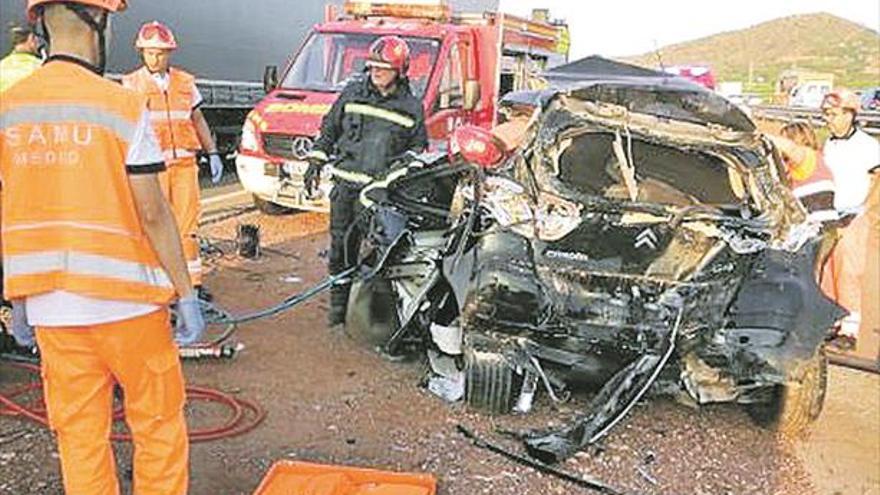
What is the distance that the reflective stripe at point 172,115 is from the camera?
5.84 metres

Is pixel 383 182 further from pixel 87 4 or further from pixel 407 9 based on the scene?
pixel 407 9

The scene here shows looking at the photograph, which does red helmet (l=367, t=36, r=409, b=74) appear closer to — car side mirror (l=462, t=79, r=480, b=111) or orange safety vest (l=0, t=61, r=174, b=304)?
orange safety vest (l=0, t=61, r=174, b=304)

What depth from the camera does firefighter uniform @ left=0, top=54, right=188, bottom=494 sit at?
264cm

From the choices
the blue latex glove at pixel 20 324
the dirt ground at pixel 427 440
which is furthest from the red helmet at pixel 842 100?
the blue latex glove at pixel 20 324

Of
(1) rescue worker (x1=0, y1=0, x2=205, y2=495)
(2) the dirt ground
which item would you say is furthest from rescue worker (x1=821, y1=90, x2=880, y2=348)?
(1) rescue worker (x1=0, y1=0, x2=205, y2=495)

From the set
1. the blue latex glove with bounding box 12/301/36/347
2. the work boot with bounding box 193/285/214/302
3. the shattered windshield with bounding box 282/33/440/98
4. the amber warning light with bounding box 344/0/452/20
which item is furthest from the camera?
the amber warning light with bounding box 344/0/452/20

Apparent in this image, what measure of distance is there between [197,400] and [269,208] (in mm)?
5635

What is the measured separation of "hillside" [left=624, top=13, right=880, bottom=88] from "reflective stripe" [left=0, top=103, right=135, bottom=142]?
37602mm

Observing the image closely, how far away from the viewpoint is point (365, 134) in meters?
5.80

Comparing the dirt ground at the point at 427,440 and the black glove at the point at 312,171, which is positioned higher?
the black glove at the point at 312,171

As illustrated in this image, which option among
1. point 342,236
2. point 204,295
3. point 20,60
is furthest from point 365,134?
point 20,60

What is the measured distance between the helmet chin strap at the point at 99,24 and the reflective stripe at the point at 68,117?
182 mm

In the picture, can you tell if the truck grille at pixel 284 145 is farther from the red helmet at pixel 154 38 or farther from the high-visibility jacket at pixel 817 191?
the high-visibility jacket at pixel 817 191

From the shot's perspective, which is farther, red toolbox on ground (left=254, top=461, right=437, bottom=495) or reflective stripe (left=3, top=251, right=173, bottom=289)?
red toolbox on ground (left=254, top=461, right=437, bottom=495)
